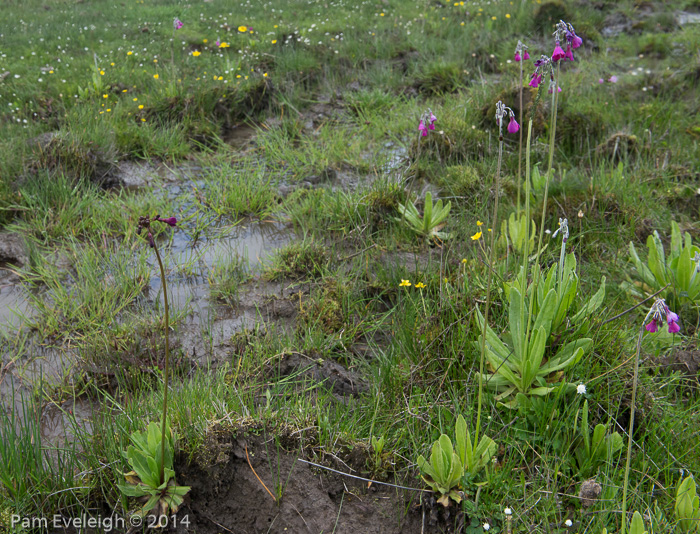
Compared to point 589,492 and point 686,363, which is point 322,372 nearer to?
point 589,492

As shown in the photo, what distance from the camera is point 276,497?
218 cm

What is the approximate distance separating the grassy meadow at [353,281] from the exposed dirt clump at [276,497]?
11 mm

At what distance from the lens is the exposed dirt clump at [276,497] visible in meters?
2.13

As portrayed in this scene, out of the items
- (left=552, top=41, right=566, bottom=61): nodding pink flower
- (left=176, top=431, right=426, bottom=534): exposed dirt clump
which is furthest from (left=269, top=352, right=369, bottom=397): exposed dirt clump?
(left=552, top=41, right=566, bottom=61): nodding pink flower

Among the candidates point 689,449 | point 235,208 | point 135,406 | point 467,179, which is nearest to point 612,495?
point 689,449

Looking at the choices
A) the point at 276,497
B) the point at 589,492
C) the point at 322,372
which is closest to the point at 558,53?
the point at 589,492

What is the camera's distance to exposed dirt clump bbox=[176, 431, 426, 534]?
2131mm

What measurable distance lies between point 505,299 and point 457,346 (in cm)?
40

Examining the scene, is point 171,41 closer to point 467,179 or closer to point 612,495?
point 467,179

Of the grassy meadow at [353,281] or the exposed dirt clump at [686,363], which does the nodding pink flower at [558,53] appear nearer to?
the grassy meadow at [353,281]

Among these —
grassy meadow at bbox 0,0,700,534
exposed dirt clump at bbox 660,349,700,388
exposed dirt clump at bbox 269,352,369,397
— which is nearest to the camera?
grassy meadow at bbox 0,0,700,534

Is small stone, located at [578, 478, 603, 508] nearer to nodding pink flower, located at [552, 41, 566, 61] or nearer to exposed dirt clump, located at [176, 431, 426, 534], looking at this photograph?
exposed dirt clump, located at [176, 431, 426, 534]

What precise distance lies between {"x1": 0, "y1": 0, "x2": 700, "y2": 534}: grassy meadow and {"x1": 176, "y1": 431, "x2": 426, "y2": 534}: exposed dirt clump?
0.01 meters

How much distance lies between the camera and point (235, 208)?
15.3 feet
